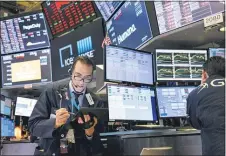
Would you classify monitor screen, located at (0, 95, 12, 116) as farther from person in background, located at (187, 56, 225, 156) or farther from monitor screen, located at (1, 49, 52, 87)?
person in background, located at (187, 56, 225, 156)

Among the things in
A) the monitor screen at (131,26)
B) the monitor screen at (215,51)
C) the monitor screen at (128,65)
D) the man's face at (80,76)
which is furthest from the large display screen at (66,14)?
the man's face at (80,76)

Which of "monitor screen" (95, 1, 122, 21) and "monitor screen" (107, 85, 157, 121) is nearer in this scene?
"monitor screen" (107, 85, 157, 121)

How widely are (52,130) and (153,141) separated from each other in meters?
0.65

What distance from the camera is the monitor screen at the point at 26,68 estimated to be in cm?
521

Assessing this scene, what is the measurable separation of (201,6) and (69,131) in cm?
157

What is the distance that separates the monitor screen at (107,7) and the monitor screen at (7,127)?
219 centimetres

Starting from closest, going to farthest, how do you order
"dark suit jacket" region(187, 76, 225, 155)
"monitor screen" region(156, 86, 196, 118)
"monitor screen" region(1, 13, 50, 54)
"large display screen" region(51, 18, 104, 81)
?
"dark suit jacket" region(187, 76, 225, 155) < "monitor screen" region(156, 86, 196, 118) < "large display screen" region(51, 18, 104, 81) < "monitor screen" region(1, 13, 50, 54)

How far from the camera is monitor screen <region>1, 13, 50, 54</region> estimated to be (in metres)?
5.31

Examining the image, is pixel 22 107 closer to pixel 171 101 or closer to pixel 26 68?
pixel 26 68

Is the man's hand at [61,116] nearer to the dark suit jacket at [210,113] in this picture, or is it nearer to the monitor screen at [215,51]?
the dark suit jacket at [210,113]

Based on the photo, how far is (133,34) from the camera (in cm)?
367

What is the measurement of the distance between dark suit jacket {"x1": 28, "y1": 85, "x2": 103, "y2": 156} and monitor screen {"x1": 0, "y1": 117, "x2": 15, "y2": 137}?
2.87m

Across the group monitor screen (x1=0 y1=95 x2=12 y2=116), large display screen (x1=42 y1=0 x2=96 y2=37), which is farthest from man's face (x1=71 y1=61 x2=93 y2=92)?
monitor screen (x1=0 y1=95 x2=12 y2=116)

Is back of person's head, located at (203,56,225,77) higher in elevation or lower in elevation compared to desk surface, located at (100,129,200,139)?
higher
